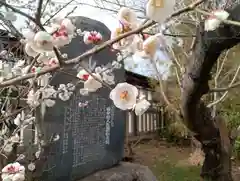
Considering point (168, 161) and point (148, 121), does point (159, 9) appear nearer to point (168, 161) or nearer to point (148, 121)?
point (168, 161)

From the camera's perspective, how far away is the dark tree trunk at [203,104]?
2438 mm

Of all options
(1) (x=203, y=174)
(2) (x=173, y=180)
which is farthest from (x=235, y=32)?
(2) (x=173, y=180)

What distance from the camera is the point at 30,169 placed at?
271 centimetres

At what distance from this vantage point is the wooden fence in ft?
25.5

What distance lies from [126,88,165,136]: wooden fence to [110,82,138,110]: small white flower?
654 cm

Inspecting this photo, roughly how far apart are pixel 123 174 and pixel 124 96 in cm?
251

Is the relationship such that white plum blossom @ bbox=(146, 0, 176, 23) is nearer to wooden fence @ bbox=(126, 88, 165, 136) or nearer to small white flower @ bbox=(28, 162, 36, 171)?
small white flower @ bbox=(28, 162, 36, 171)

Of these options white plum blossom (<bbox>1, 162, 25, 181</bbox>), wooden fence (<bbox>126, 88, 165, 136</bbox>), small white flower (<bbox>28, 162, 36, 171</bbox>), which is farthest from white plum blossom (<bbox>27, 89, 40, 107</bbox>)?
wooden fence (<bbox>126, 88, 165, 136</bbox>)

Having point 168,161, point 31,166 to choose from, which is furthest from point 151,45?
point 168,161

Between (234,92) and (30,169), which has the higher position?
(234,92)

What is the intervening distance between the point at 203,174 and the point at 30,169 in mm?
2577

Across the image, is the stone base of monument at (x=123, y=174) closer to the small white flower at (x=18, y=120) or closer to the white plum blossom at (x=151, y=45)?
the small white flower at (x=18, y=120)

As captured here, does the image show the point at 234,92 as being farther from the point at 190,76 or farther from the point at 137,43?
the point at 137,43

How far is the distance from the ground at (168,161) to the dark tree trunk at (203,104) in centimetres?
82
